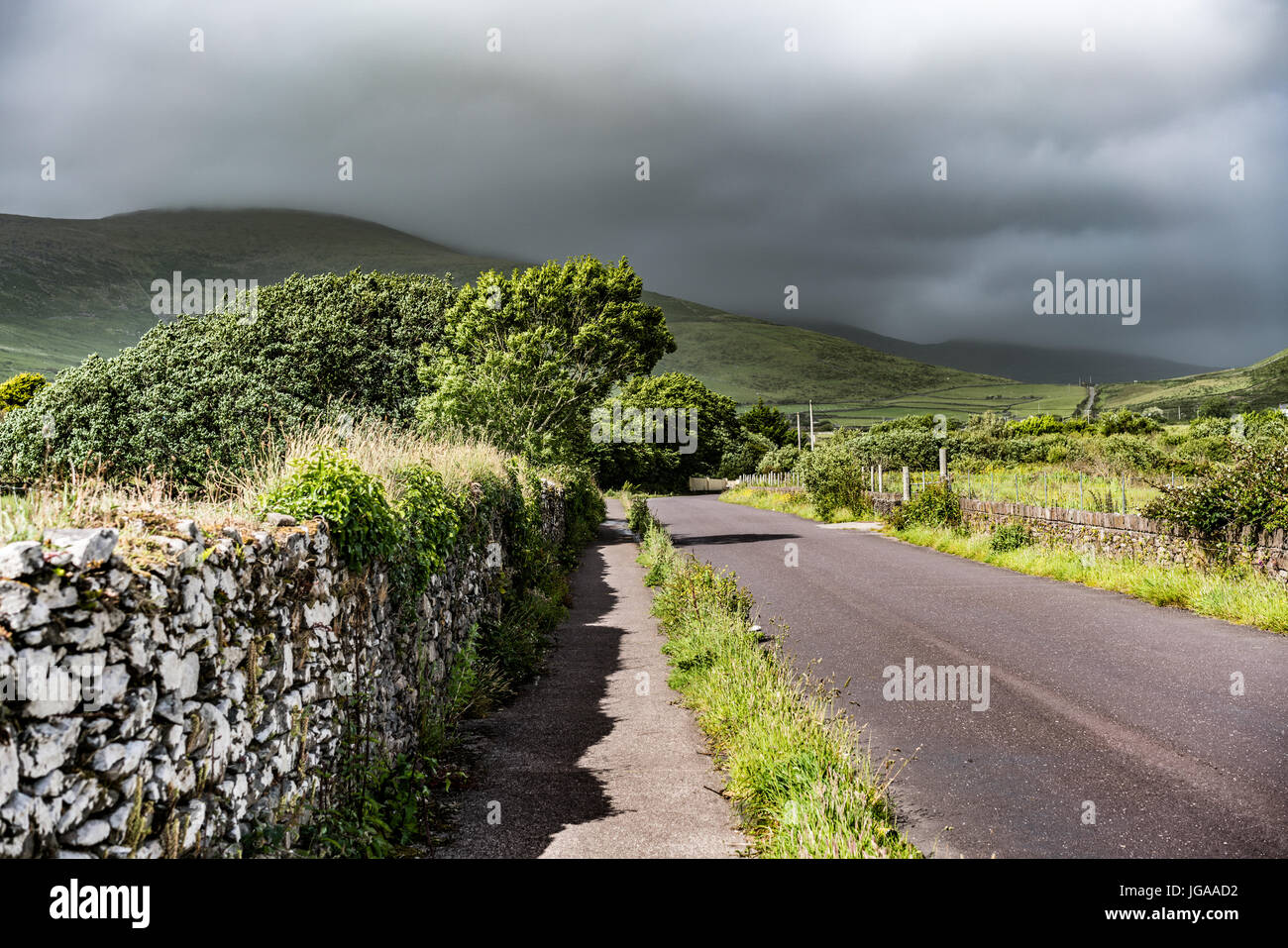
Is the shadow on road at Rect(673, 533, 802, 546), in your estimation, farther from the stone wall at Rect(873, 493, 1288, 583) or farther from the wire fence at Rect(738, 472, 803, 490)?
the wire fence at Rect(738, 472, 803, 490)

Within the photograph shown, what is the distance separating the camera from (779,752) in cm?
577

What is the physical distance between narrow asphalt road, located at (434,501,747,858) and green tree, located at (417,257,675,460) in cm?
1710

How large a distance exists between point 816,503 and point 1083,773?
28.4 m

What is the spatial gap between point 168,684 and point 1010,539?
18860 millimetres

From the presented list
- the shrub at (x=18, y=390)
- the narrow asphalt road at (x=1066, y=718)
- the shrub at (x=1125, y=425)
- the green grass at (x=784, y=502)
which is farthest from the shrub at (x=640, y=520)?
the shrub at (x=18, y=390)

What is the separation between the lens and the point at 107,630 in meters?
2.85

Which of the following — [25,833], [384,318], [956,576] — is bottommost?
[956,576]

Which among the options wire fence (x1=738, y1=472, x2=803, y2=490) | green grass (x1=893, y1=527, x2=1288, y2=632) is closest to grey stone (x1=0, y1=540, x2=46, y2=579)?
green grass (x1=893, y1=527, x2=1288, y2=632)

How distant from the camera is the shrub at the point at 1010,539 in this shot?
62.3ft

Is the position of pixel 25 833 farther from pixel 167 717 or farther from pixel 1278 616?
pixel 1278 616

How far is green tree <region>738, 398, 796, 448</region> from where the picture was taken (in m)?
119

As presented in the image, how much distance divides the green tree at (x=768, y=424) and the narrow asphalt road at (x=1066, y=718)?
10454 centimetres

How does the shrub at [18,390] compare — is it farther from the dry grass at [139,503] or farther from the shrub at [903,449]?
the dry grass at [139,503]
